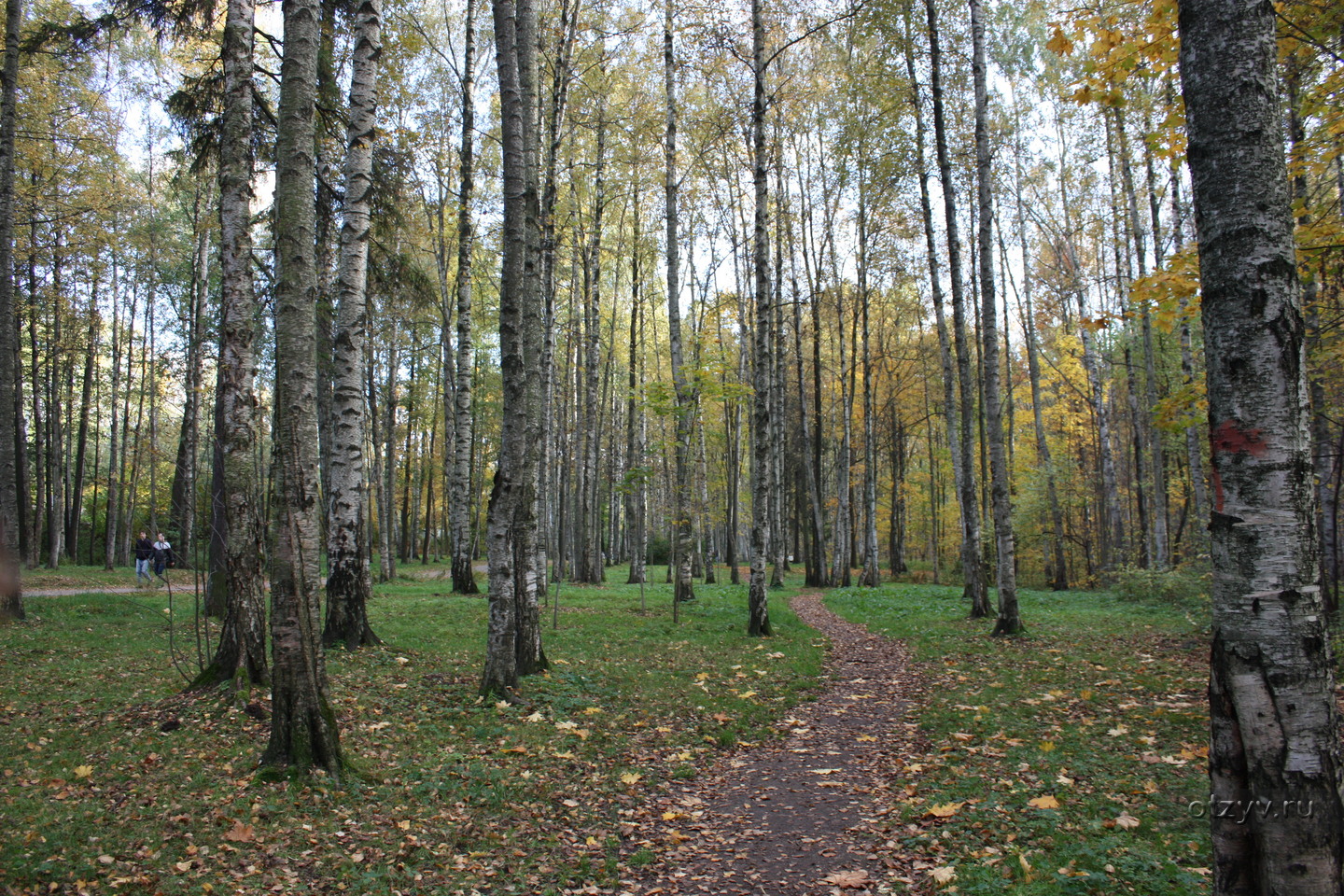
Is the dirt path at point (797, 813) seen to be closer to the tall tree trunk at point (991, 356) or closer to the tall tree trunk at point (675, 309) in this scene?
the tall tree trunk at point (991, 356)

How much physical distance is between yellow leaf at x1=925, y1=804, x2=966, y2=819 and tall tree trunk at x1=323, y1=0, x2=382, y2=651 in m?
7.05

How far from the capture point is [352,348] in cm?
840

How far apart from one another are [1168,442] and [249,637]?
27.9 metres

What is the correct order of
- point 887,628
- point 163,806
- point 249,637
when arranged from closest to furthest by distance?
point 163,806 → point 249,637 → point 887,628

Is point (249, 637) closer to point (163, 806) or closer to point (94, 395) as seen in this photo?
point (163, 806)

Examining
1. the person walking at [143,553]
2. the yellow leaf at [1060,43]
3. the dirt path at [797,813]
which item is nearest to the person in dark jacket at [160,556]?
the person walking at [143,553]

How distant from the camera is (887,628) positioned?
1319 centimetres

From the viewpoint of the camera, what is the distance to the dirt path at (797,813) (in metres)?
4.10

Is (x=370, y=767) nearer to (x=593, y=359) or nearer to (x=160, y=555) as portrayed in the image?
(x=593, y=359)

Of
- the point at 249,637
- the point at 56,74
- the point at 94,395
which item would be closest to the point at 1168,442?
the point at 249,637

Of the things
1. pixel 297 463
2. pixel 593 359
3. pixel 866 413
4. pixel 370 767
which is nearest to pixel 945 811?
pixel 370 767

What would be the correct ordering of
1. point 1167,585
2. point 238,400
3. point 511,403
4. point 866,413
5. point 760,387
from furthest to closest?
point 866,413, point 1167,585, point 760,387, point 511,403, point 238,400

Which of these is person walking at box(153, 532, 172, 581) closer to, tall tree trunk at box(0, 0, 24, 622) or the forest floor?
tall tree trunk at box(0, 0, 24, 622)

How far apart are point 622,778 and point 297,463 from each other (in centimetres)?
365
